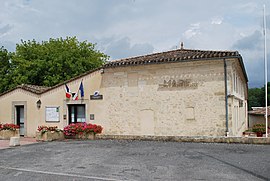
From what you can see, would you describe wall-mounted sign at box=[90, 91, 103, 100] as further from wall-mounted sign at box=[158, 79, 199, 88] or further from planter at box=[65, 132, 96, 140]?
wall-mounted sign at box=[158, 79, 199, 88]

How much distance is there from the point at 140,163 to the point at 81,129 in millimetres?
7343

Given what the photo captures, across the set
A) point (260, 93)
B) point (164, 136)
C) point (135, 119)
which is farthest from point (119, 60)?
point (260, 93)

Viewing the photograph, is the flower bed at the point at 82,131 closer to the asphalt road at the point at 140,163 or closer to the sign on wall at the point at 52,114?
the sign on wall at the point at 52,114

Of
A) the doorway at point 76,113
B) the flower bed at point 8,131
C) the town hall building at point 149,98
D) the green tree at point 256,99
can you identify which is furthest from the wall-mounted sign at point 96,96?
the green tree at point 256,99

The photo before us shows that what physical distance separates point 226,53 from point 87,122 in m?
8.16

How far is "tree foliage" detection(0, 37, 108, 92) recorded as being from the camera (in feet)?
92.8

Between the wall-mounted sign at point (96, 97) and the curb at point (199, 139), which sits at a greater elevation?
the wall-mounted sign at point (96, 97)

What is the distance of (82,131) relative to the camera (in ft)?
49.7

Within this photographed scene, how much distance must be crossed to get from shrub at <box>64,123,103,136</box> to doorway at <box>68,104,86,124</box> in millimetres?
1094

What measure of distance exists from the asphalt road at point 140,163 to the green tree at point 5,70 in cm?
1930

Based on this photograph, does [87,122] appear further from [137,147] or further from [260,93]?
[260,93]

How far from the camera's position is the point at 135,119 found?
583 inches

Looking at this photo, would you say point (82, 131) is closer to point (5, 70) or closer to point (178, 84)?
point (178, 84)

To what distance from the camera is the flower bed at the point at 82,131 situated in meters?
15.1
